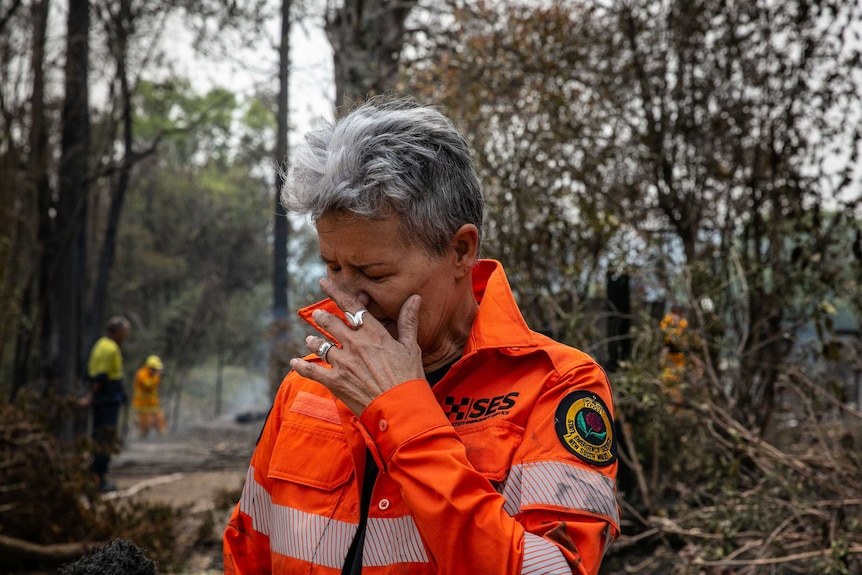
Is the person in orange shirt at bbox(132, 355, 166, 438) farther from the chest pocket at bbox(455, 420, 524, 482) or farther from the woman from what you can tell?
the chest pocket at bbox(455, 420, 524, 482)

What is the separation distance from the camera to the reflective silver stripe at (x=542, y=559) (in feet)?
5.34

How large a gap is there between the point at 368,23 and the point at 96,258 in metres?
18.6

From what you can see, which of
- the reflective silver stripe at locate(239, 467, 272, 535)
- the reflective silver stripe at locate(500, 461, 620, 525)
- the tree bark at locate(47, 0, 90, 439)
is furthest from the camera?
the tree bark at locate(47, 0, 90, 439)

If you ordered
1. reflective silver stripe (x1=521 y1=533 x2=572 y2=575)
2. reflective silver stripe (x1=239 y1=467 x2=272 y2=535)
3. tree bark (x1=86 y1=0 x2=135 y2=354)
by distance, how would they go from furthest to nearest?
1. tree bark (x1=86 y1=0 x2=135 y2=354)
2. reflective silver stripe (x1=239 y1=467 x2=272 y2=535)
3. reflective silver stripe (x1=521 y1=533 x2=572 y2=575)

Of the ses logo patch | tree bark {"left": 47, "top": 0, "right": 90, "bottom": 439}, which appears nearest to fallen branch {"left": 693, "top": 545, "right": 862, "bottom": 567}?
the ses logo patch

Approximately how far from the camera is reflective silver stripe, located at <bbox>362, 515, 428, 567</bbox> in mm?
1818

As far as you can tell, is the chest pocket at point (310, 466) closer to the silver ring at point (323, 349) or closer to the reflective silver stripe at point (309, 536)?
the reflective silver stripe at point (309, 536)

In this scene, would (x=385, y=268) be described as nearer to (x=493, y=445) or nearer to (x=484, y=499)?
(x=493, y=445)

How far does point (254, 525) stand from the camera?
216cm

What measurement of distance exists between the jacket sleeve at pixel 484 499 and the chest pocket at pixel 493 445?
30 millimetres

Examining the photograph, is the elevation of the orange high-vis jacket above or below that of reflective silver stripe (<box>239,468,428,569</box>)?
above

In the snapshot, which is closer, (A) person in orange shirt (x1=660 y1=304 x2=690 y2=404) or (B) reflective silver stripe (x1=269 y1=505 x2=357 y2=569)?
(B) reflective silver stripe (x1=269 y1=505 x2=357 y2=569)

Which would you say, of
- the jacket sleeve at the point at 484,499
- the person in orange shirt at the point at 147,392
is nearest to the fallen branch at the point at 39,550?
the jacket sleeve at the point at 484,499

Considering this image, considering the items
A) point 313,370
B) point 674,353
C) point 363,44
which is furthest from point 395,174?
point 363,44
